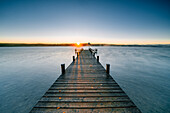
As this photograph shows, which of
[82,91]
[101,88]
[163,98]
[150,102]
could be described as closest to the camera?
[82,91]

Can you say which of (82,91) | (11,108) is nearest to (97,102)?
(82,91)

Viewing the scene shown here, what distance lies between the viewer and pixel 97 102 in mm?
3494

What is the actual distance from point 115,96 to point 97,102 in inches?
42.9

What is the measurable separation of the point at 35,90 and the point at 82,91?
6.44 metres

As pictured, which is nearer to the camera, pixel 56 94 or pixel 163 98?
pixel 56 94

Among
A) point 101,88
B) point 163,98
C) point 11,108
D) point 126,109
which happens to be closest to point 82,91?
point 101,88

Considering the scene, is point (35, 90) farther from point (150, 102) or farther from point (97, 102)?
point (150, 102)

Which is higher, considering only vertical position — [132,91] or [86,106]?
[86,106]

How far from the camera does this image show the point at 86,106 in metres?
3.27

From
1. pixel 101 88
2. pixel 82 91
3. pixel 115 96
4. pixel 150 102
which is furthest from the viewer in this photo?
pixel 150 102

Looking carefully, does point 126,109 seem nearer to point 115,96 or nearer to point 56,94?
point 115,96

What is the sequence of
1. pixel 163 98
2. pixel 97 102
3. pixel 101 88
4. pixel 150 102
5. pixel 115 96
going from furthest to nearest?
pixel 163 98 < pixel 150 102 < pixel 101 88 < pixel 115 96 < pixel 97 102

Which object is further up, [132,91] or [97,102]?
[97,102]

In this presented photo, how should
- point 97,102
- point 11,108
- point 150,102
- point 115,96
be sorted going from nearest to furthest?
point 97,102 → point 115,96 → point 11,108 → point 150,102
